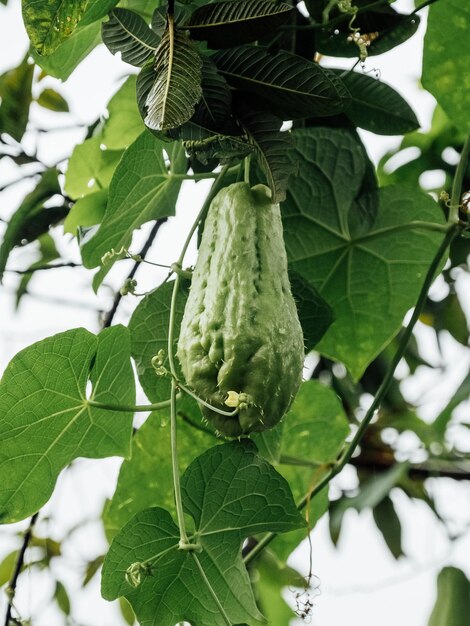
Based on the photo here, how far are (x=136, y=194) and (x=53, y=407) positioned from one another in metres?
0.26

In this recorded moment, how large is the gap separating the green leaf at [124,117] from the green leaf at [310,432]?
0.43 m

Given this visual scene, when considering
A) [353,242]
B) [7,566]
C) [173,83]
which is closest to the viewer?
[173,83]

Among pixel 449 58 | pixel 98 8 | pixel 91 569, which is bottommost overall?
pixel 91 569

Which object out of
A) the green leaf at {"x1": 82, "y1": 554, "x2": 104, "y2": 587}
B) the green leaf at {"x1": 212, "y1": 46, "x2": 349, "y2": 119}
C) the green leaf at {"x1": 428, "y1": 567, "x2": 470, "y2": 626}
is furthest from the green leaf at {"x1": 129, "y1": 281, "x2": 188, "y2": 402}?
the green leaf at {"x1": 82, "y1": 554, "x2": 104, "y2": 587}

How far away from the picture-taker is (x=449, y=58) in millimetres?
1096

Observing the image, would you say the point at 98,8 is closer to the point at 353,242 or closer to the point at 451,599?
the point at 353,242

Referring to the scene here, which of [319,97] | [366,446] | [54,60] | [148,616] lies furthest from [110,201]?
[366,446]

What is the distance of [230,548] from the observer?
2.88 ft

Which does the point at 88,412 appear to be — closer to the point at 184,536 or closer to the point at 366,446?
the point at 184,536

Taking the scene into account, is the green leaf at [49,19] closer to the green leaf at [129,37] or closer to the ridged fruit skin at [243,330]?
the green leaf at [129,37]

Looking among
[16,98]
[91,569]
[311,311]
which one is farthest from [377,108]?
[91,569]

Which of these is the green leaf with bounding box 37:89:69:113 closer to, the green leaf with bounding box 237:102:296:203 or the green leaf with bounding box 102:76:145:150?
the green leaf with bounding box 102:76:145:150

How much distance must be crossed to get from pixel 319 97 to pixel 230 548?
0.44 m

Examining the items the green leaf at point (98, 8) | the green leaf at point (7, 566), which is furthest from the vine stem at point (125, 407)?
the green leaf at point (7, 566)
